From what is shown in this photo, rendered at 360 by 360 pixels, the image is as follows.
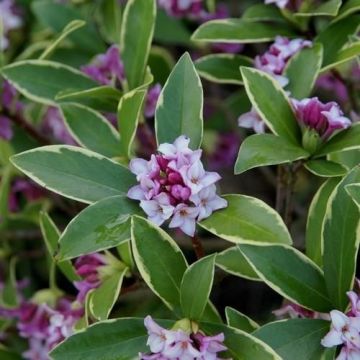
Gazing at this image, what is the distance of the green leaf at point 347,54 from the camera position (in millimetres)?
1183

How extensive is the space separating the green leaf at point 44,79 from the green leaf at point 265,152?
0.45 m

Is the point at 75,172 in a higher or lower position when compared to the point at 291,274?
higher

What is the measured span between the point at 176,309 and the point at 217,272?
222 mm

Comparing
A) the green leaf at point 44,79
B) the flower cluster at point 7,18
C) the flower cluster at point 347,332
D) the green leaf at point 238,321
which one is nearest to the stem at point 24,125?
the green leaf at point 44,79

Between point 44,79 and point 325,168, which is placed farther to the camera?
point 44,79

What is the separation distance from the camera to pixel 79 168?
1089 mm

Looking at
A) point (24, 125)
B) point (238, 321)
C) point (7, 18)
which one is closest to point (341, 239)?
point (238, 321)

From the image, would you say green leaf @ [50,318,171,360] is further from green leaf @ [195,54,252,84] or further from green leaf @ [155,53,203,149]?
green leaf @ [195,54,252,84]

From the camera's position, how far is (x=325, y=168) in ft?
3.58

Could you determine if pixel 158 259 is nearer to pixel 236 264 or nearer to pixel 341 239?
pixel 236 264

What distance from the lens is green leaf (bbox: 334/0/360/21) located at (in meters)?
1.25

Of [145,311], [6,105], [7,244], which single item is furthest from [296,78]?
[7,244]

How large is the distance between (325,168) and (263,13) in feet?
1.33

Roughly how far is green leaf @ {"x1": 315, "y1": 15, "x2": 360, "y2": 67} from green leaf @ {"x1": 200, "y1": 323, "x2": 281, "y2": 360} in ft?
1.82
